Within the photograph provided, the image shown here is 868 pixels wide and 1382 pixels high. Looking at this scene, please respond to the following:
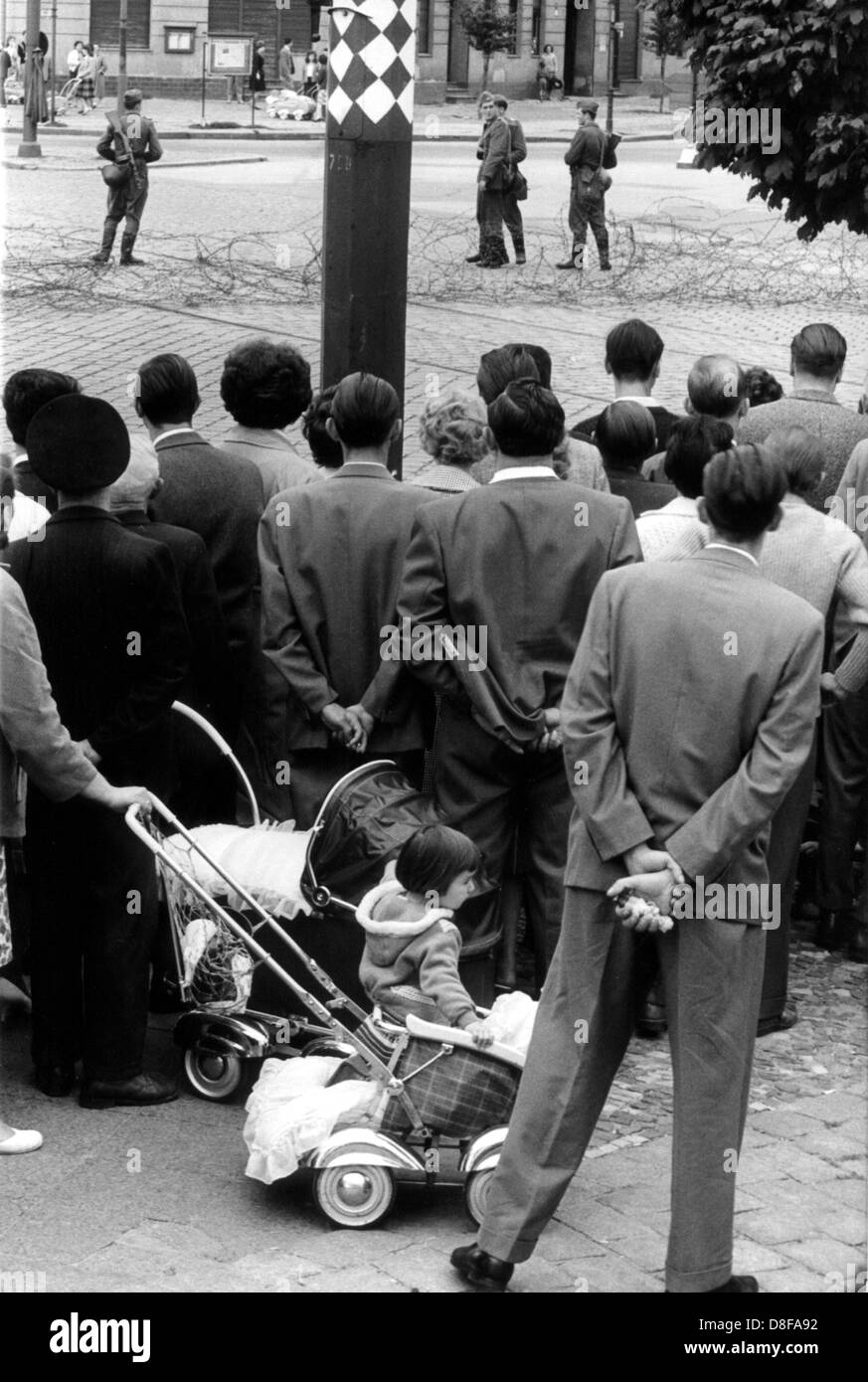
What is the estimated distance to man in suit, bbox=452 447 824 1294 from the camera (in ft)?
13.6

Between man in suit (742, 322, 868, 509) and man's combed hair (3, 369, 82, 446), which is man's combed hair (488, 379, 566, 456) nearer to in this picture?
man's combed hair (3, 369, 82, 446)

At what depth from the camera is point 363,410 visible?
5762mm

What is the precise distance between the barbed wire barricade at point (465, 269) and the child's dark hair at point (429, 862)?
12.5 metres

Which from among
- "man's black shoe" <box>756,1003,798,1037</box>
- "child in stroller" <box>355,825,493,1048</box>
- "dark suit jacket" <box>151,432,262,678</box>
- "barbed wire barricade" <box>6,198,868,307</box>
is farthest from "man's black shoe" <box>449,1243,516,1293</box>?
"barbed wire barricade" <box>6,198,868,307</box>

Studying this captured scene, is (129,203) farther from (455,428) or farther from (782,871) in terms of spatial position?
(782,871)

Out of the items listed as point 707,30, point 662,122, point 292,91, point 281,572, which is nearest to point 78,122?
point 292,91

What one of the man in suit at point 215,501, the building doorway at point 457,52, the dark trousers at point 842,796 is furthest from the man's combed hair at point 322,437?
the building doorway at point 457,52

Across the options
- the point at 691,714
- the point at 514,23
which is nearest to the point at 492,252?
the point at 691,714

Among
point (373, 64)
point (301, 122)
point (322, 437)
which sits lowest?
point (322, 437)

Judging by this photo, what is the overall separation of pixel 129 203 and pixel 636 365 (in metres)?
13.9

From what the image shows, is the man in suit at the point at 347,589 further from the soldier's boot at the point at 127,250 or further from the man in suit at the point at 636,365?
the soldier's boot at the point at 127,250

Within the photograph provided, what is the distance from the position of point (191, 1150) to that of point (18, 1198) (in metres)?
0.50

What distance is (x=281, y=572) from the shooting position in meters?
5.76
